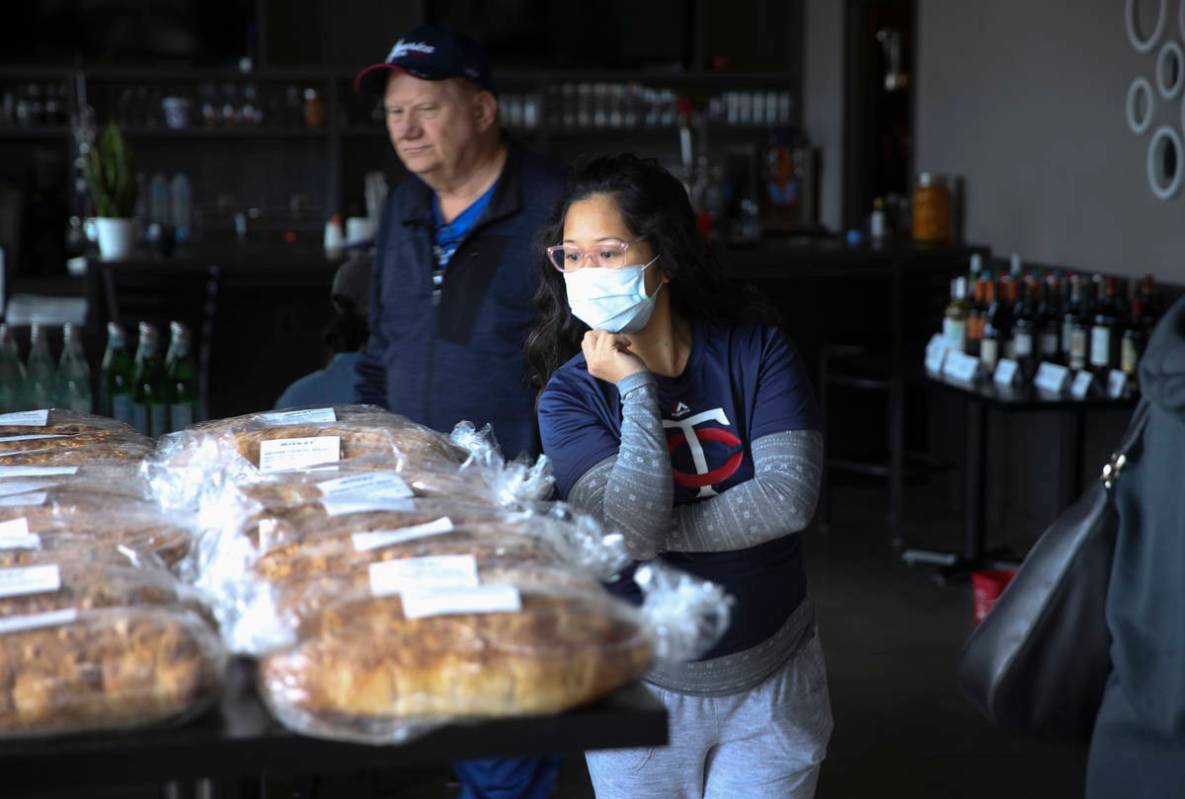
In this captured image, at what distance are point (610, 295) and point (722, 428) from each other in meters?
0.23

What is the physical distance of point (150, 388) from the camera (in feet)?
9.96

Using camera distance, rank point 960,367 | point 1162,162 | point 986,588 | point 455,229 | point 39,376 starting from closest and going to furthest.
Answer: point 455,229
point 39,376
point 986,588
point 960,367
point 1162,162

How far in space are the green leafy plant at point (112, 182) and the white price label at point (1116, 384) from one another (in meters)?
3.41

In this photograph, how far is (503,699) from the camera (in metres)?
1.00

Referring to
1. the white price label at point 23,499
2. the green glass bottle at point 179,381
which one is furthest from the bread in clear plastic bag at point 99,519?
the green glass bottle at point 179,381

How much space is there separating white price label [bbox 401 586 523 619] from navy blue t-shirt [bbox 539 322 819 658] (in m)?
0.71

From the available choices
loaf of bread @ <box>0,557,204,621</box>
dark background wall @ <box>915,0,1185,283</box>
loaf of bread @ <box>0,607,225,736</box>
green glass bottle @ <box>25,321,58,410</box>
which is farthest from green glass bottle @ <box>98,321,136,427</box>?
dark background wall @ <box>915,0,1185,283</box>

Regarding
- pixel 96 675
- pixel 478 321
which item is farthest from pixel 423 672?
pixel 478 321

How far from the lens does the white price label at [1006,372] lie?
14.8 feet

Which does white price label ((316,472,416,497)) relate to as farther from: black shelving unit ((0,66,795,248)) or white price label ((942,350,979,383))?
black shelving unit ((0,66,795,248))

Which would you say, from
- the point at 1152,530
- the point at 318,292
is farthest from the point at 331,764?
the point at 318,292

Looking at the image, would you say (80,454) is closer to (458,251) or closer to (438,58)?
(458,251)

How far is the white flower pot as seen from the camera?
5.25 meters

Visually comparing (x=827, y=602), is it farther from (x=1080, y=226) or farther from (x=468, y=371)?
(x=468, y=371)
